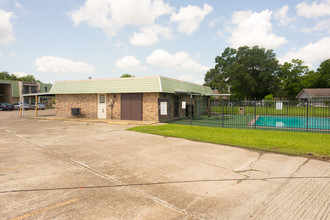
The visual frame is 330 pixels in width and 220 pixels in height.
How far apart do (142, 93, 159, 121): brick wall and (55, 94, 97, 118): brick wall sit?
571cm

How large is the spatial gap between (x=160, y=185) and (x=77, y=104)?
19.2 metres

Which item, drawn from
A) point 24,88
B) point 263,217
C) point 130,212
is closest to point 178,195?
point 130,212

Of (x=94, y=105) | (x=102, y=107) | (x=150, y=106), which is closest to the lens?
(x=150, y=106)

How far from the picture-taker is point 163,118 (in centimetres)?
1789

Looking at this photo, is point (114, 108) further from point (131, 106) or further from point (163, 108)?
point (163, 108)

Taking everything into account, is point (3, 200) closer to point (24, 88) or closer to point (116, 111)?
point (116, 111)

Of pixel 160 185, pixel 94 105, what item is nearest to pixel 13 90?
pixel 94 105

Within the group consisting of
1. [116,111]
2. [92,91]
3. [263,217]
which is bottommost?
[263,217]

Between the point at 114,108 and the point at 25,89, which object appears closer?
the point at 114,108

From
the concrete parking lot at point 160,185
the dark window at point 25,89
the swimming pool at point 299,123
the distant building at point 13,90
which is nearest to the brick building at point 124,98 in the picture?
the swimming pool at point 299,123

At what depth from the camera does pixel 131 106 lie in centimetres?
1852

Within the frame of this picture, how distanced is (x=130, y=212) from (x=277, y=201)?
2.69m

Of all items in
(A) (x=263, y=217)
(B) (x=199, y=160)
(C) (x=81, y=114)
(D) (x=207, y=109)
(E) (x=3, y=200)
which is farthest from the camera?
(D) (x=207, y=109)

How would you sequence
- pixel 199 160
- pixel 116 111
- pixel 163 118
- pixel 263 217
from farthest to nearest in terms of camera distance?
pixel 116 111 < pixel 163 118 < pixel 199 160 < pixel 263 217
